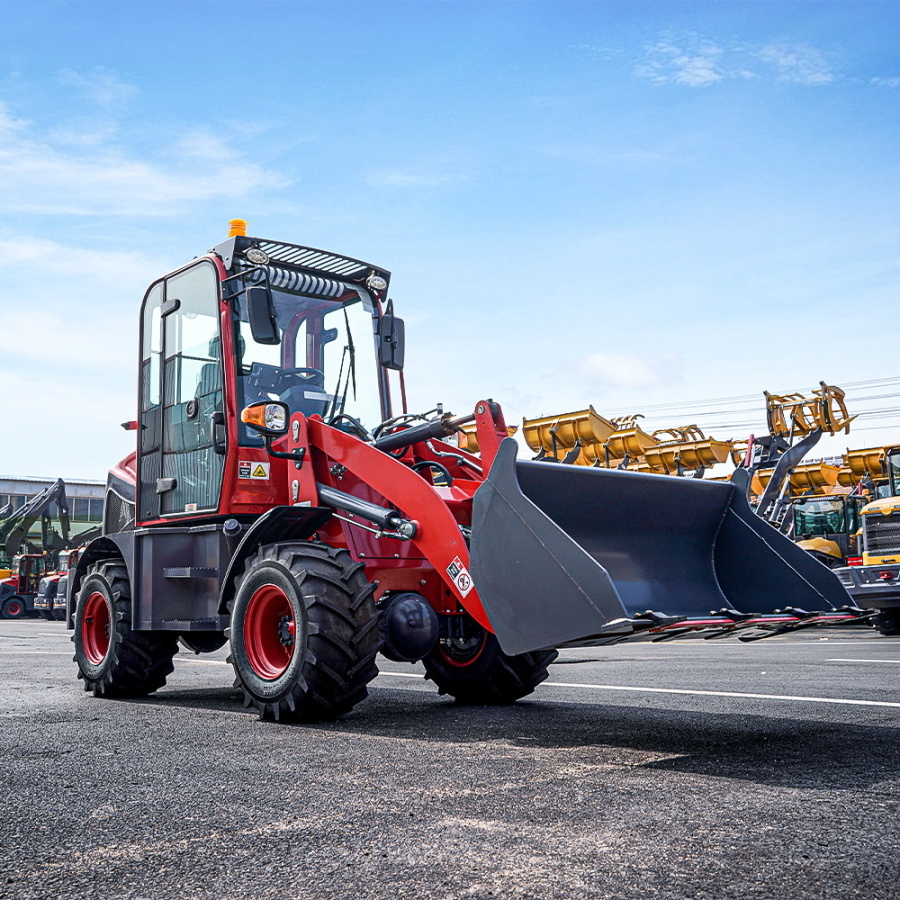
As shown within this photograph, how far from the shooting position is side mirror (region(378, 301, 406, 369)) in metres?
8.65

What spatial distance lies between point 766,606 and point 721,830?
3.14m

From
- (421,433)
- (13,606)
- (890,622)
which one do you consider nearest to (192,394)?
(421,433)

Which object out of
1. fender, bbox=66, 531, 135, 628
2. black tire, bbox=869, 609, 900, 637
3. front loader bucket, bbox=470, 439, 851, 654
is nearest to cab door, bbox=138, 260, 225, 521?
fender, bbox=66, 531, 135, 628

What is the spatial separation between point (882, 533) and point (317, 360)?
1417 centimetres

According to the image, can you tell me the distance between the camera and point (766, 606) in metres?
6.52

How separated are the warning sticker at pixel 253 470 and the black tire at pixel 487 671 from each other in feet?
5.99

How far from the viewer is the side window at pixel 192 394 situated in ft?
26.6

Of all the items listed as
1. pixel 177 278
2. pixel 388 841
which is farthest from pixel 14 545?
pixel 388 841

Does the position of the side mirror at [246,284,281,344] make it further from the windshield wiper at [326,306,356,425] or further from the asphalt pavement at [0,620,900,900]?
the asphalt pavement at [0,620,900,900]

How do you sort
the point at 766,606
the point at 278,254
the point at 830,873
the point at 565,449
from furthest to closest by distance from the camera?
the point at 565,449, the point at 278,254, the point at 766,606, the point at 830,873

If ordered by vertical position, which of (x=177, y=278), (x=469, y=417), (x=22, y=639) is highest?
(x=177, y=278)

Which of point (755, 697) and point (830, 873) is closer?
point (830, 873)

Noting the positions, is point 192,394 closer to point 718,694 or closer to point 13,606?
point 718,694

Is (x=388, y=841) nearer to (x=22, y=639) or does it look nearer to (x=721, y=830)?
(x=721, y=830)
